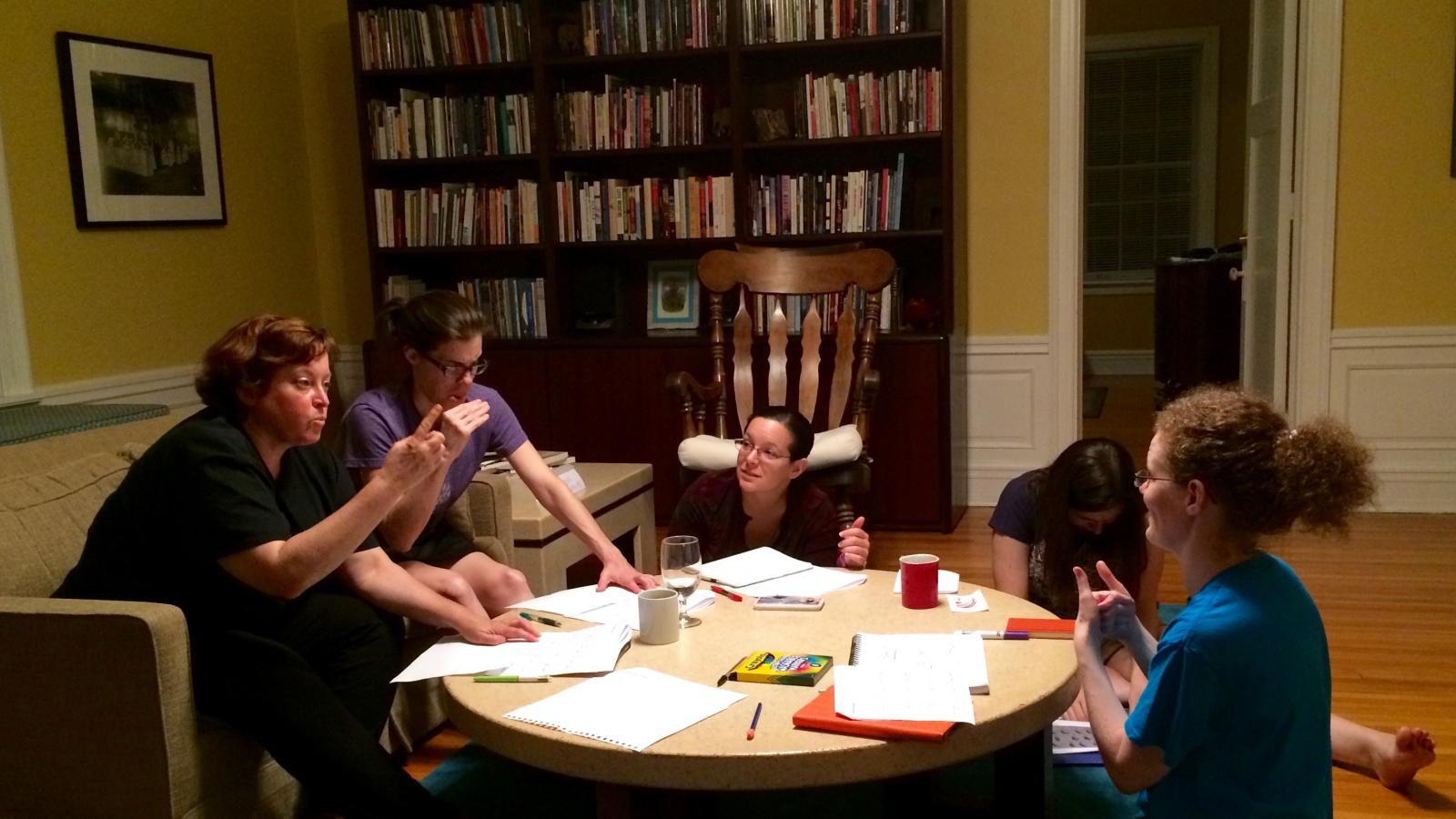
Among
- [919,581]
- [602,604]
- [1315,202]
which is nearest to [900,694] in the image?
[919,581]

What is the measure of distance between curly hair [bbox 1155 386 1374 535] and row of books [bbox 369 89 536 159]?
348 centimetres

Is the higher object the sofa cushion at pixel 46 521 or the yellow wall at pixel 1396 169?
the yellow wall at pixel 1396 169

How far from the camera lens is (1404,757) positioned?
209 centimetres

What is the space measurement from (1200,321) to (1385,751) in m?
4.18

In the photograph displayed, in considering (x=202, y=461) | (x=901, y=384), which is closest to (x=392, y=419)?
(x=202, y=461)

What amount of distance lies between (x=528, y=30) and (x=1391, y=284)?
3.32 metres

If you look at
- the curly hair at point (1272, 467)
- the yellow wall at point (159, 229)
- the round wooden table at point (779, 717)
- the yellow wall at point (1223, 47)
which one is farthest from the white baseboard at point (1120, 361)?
the curly hair at point (1272, 467)

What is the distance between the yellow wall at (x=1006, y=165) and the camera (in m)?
4.16

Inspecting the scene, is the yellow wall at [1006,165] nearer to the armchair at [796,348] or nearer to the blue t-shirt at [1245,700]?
the armchair at [796,348]

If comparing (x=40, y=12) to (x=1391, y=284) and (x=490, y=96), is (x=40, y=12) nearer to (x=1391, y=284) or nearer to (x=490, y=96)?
(x=490, y=96)

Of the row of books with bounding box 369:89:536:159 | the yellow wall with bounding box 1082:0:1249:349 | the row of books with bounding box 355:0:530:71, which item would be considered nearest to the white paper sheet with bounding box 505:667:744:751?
the row of books with bounding box 369:89:536:159

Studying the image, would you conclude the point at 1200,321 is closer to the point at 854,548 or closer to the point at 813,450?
the point at 813,450

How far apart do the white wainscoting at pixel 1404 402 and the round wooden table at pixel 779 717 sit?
9.57ft

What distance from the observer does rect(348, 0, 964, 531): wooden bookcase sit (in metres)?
4.04
